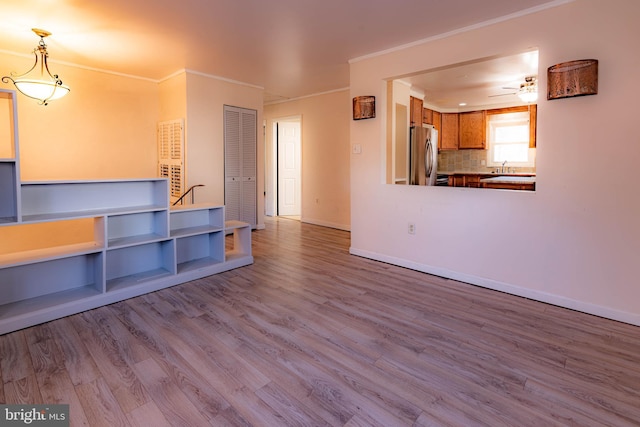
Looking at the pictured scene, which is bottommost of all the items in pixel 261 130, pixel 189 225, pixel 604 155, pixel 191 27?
pixel 189 225

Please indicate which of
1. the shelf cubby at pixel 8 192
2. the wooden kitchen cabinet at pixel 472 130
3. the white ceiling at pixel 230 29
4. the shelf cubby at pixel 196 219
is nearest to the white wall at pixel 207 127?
the white ceiling at pixel 230 29

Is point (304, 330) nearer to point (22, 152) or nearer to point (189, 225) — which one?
point (189, 225)

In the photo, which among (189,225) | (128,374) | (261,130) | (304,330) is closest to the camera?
(128,374)

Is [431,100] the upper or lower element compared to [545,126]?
upper

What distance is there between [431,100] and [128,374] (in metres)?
6.59

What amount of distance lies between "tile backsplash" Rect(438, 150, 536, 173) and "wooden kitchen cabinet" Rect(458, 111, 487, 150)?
0.31 meters

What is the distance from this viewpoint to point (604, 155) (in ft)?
8.89

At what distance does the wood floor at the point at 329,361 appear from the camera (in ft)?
5.68

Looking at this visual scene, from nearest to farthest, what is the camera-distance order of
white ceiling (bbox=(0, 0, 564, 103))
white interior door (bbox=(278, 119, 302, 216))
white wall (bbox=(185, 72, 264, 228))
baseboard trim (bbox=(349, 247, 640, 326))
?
baseboard trim (bbox=(349, 247, 640, 326)), white ceiling (bbox=(0, 0, 564, 103)), white wall (bbox=(185, 72, 264, 228)), white interior door (bbox=(278, 119, 302, 216))

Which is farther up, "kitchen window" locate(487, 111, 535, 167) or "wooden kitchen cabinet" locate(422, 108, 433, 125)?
"wooden kitchen cabinet" locate(422, 108, 433, 125)

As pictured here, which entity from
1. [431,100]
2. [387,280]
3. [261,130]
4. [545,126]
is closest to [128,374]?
[387,280]

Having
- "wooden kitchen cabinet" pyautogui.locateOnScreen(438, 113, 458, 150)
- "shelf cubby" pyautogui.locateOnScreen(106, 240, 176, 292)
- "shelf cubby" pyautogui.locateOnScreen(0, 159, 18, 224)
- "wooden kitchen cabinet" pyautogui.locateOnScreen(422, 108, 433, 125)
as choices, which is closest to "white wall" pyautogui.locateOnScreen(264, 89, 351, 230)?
"wooden kitchen cabinet" pyautogui.locateOnScreen(422, 108, 433, 125)

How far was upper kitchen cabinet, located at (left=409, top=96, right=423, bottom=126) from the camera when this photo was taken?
548 cm

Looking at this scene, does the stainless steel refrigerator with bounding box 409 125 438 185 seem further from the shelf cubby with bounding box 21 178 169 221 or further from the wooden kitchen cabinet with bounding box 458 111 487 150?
the shelf cubby with bounding box 21 178 169 221
